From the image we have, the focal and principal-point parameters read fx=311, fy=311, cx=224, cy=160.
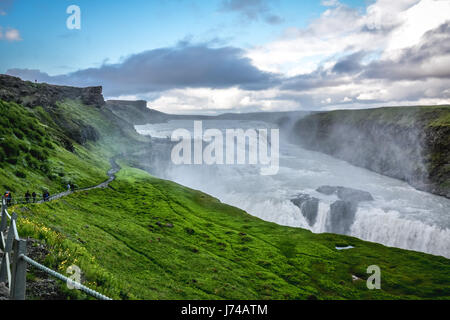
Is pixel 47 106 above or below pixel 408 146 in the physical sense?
above

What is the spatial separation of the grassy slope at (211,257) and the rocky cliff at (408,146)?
69.9 meters

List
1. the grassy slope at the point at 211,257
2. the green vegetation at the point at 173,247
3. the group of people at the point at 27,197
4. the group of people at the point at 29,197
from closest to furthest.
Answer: the green vegetation at the point at 173,247 → the grassy slope at the point at 211,257 → the group of people at the point at 27,197 → the group of people at the point at 29,197

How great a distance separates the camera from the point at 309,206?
10544 cm

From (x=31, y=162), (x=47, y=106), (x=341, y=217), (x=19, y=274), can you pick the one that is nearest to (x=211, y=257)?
(x=19, y=274)

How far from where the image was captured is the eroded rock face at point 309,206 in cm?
10262

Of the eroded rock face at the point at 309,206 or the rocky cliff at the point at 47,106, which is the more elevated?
the rocky cliff at the point at 47,106

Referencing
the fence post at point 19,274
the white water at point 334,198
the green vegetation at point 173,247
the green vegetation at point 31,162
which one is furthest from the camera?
the white water at point 334,198

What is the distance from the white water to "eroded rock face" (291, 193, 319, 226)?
1.38m

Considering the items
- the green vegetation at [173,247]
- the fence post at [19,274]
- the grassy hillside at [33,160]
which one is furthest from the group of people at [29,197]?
the fence post at [19,274]

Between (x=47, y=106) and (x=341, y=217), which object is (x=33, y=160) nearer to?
(x=341, y=217)

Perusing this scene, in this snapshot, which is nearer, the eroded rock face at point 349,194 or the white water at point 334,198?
the white water at point 334,198

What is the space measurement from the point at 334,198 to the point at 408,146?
6851cm
